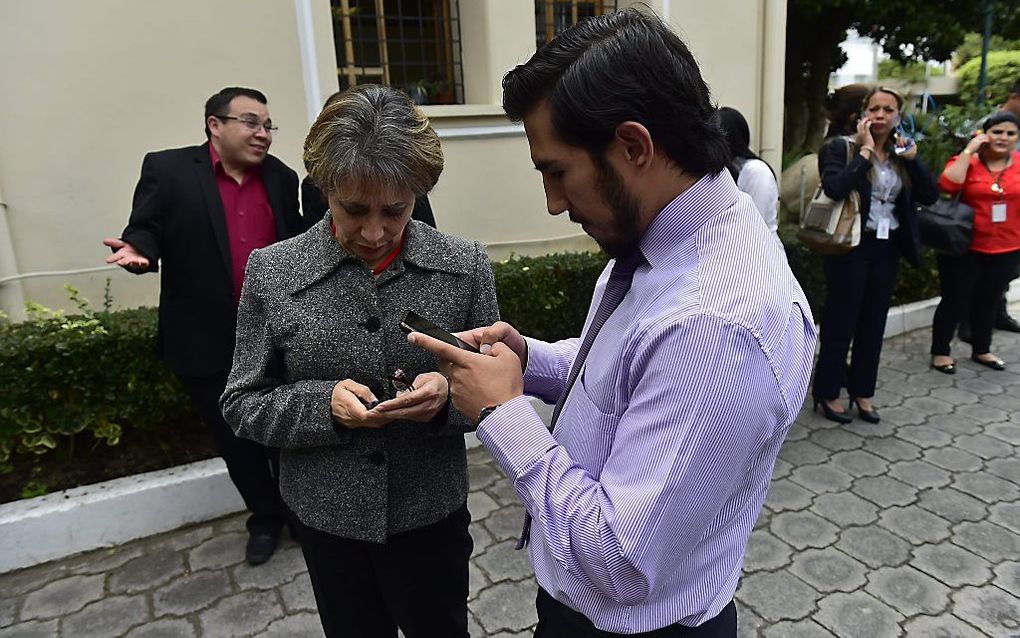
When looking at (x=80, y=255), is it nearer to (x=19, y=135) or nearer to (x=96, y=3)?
(x=19, y=135)

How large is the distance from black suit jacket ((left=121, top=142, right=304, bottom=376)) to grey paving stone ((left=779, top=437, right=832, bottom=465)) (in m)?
3.13

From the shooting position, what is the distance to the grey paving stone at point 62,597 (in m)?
2.96

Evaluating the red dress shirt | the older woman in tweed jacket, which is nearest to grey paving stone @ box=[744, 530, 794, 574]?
the older woman in tweed jacket

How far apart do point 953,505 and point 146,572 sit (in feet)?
12.9

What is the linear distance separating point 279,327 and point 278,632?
168 cm

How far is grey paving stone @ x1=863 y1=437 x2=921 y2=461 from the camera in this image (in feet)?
13.5

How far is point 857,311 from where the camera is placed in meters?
4.38

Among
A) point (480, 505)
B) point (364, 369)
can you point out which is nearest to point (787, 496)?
point (480, 505)

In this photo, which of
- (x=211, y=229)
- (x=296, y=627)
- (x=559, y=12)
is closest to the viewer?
(x=296, y=627)

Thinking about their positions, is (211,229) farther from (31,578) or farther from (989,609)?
(989,609)

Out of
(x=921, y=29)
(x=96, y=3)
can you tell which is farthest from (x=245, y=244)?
(x=921, y=29)

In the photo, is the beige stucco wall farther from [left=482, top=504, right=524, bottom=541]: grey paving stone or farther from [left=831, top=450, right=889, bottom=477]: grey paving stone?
[left=831, top=450, right=889, bottom=477]: grey paving stone

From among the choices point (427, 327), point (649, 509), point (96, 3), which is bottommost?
point (649, 509)

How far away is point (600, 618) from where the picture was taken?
127cm
